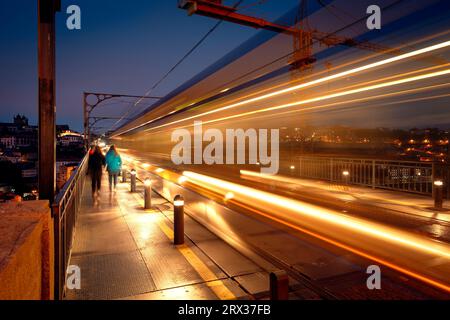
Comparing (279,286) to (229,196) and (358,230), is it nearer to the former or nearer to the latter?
(358,230)

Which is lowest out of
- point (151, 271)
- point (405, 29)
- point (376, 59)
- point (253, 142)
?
point (151, 271)

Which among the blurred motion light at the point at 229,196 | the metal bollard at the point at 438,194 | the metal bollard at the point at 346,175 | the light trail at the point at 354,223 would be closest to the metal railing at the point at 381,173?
the metal bollard at the point at 346,175

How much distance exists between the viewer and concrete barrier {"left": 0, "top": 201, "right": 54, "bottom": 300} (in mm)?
1578

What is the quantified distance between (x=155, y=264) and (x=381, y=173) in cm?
1005

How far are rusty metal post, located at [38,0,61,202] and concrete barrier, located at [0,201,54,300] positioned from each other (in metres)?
1.00

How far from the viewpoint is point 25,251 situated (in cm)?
185

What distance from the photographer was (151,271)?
4.09m

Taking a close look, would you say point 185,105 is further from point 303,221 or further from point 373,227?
point 373,227

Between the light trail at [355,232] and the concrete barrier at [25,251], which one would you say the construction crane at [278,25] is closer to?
the light trail at [355,232]

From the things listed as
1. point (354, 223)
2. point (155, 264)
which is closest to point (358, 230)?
point (354, 223)

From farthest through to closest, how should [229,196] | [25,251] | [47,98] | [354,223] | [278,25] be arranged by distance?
[278,25], [229,196], [354,223], [47,98], [25,251]

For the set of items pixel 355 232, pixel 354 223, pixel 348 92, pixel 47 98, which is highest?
pixel 348 92
